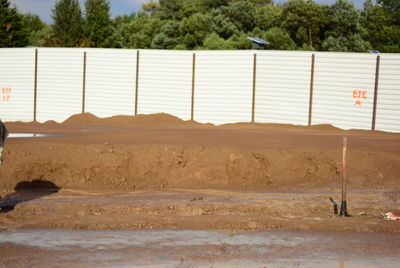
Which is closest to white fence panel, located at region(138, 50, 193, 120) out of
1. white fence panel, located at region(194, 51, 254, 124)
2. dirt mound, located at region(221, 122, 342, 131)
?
white fence panel, located at region(194, 51, 254, 124)

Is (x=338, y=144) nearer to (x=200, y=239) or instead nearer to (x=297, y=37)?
(x=200, y=239)

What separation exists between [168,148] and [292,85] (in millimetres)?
9571

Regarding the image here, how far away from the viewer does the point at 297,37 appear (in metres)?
63.4

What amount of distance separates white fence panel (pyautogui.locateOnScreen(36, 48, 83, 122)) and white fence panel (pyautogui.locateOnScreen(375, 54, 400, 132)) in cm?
1243

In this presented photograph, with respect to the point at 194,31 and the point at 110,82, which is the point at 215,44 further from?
the point at 110,82

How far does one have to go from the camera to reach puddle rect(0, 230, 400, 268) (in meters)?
8.91

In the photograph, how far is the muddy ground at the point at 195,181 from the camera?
11781 millimetres

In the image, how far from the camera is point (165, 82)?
88.5 ft

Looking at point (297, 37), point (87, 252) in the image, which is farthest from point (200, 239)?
point (297, 37)

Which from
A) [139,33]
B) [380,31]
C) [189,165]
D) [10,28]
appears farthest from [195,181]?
[139,33]

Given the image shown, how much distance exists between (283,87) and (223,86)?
2.41 metres

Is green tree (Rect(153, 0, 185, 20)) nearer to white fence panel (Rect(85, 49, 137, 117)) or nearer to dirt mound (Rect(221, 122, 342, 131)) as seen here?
white fence panel (Rect(85, 49, 137, 117))

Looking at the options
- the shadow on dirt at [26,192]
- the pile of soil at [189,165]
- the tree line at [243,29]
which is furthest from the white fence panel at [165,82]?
the tree line at [243,29]

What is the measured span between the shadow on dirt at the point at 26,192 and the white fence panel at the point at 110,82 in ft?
38.1
